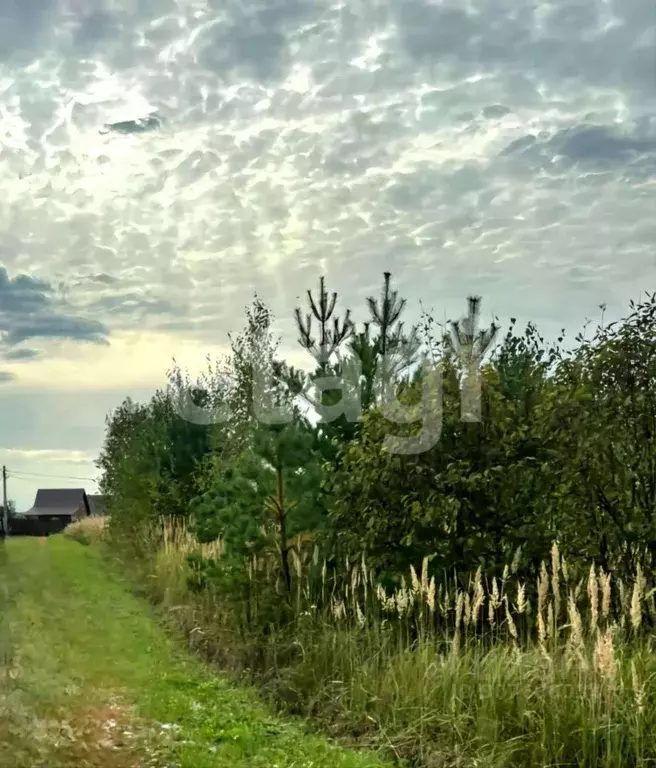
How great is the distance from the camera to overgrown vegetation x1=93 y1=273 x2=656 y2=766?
4.83 metres

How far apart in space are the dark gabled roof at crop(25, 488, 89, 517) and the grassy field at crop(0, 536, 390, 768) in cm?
5488

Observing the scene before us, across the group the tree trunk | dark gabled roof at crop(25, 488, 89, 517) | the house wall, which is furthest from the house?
the tree trunk

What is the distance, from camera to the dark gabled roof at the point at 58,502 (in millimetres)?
62125

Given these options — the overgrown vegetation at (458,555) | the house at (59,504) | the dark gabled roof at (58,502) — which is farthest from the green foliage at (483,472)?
the dark gabled roof at (58,502)

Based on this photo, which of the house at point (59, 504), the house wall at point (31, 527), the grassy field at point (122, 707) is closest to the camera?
the grassy field at point (122, 707)

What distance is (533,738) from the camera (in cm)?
462

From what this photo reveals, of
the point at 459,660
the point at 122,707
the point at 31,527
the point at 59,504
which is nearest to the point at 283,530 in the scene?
the point at 122,707

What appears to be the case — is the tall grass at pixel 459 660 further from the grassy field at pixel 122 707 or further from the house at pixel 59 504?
the house at pixel 59 504

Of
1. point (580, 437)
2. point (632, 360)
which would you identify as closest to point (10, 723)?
point (580, 437)

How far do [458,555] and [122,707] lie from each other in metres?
2.68

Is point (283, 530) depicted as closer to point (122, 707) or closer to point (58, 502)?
Answer: point (122, 707)

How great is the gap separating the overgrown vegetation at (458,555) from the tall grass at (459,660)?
17mm

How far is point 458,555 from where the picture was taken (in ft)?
21.9

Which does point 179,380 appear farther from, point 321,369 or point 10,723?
point 10,723
